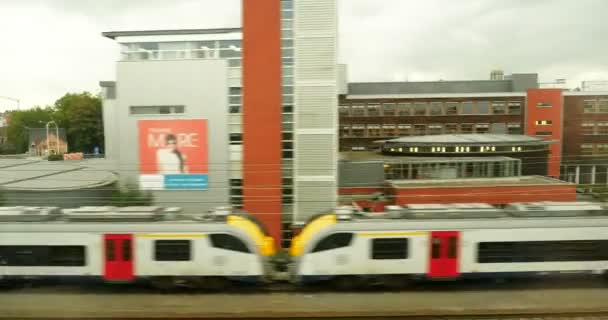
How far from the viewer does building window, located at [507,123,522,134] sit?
30109 millimetres

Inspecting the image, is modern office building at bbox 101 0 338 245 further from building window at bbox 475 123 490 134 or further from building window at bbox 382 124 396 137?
building window at bbox 475 123 490 134

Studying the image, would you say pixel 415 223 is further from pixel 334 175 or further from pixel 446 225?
pixel 334 175

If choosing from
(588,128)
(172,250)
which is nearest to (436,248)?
(172,250)

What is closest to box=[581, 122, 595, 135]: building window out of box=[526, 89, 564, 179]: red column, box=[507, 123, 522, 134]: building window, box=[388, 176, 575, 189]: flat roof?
box=[526, 89, 564, 179]: red column

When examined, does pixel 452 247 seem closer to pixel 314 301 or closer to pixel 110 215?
pixel 314 301

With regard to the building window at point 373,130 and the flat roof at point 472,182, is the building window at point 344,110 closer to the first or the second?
the building window at point 373,130

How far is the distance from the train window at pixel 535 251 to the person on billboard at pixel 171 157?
971 centimetres

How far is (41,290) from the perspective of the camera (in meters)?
6.30

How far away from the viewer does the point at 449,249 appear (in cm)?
601

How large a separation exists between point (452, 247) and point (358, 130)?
978 inches

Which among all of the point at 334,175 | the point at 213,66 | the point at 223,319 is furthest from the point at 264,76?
the point at 223,319

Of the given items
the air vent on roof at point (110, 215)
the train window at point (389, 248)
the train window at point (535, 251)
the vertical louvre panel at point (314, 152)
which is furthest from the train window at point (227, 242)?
the vertical louvre panel at point (314, 152)

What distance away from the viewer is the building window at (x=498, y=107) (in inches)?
1190

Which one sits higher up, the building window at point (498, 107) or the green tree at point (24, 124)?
the building window at point (498, 107)
